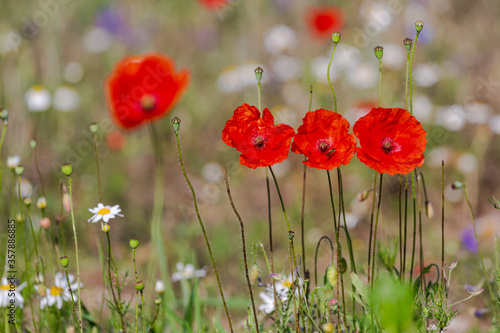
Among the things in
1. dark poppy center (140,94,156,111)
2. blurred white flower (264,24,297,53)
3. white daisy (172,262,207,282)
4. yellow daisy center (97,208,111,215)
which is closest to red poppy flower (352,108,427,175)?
yellow daisy center (97,208,111,215)

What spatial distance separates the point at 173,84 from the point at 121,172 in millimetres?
1249

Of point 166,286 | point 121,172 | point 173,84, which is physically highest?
point 121,172

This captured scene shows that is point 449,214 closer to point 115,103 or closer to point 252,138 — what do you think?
point 115,103

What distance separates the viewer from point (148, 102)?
6.97 feet

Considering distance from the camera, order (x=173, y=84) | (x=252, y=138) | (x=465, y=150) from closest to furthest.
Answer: (x=252, y=138), (x=173, y=84), (x=465, y=150)

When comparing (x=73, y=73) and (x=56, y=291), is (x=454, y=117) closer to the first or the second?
(x=56, y=291)

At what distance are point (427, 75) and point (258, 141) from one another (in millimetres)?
2408

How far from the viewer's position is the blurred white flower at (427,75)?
327cm

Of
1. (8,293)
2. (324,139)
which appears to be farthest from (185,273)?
(324,139)

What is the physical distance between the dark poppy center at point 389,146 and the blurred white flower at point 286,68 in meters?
2.71

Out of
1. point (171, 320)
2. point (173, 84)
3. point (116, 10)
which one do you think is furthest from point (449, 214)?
point (116, 10)

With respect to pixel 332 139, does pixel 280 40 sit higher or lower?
higher

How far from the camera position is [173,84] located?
6.89 feet

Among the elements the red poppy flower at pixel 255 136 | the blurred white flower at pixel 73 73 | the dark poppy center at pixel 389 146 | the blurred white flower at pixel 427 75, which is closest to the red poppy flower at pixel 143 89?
the red poppy flower at pixel 255 136
